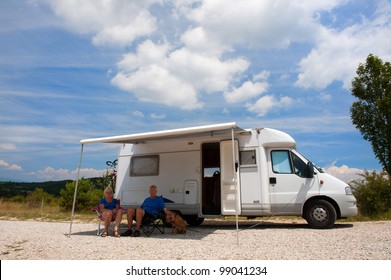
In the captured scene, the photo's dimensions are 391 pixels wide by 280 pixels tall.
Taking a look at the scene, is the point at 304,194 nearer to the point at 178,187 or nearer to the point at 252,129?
the point at 252,129

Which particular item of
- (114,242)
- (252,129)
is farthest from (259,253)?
(252,129)

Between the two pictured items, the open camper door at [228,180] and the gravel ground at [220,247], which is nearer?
the gravel ground at [220,247]

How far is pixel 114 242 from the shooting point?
6434mm

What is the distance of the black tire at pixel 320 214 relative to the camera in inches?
307

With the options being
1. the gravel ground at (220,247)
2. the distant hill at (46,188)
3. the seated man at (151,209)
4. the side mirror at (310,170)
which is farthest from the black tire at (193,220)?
the distant hill at (46,188)

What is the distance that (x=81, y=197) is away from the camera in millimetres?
17922

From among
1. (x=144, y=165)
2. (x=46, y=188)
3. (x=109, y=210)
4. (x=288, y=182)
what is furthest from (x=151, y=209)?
→ (x=46, y=188)

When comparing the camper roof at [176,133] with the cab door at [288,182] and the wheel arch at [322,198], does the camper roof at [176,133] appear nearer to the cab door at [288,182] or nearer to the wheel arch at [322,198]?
the cab door at [288,182]

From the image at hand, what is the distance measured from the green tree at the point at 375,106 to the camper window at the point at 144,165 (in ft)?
42.7

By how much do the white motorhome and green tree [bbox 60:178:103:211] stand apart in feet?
30.9

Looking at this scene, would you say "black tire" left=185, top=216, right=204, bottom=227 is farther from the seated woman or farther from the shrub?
the shrub

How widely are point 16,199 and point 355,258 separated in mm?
25977

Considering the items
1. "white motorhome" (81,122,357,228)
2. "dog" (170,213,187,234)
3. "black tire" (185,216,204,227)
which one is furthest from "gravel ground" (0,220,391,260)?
"black tire" (185,216,204,227)

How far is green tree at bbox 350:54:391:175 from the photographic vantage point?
55.7 ft
